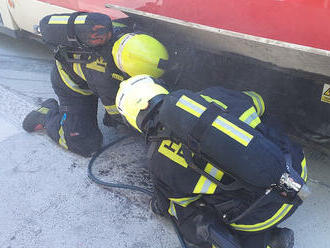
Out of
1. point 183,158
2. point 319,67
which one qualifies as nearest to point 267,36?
point 319,67

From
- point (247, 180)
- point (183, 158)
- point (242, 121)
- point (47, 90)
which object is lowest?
point (47, 90)

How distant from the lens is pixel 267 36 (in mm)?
1882

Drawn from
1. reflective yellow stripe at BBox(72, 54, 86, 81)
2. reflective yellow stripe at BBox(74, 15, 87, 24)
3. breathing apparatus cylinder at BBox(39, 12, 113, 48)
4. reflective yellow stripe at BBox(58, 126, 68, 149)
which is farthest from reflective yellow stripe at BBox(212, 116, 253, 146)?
reflective yellow stripe at BBox(58, 126, 68, 149)

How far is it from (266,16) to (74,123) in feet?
5.52

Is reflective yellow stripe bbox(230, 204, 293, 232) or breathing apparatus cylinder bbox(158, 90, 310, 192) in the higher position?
breathing apparatus cylinder bbox(158, 90, 310, 192)

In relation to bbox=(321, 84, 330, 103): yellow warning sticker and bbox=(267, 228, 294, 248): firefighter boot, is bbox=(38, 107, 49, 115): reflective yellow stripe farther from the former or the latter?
bbox=(321, 84, 330, 103): yellow warning sticker

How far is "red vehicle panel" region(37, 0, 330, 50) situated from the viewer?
66.6 inches

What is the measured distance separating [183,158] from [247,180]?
1.29 feet

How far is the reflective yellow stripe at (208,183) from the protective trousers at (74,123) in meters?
1.28

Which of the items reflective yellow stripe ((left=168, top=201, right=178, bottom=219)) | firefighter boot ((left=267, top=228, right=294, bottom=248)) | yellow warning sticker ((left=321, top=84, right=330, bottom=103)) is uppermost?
yellow warning sticker ((left=321, top=84, right=330, bottom=103))

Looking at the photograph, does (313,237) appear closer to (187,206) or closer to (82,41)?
(187,206)

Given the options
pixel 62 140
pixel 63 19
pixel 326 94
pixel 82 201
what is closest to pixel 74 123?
pixel 62 140

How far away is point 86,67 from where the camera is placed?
92.1 inches

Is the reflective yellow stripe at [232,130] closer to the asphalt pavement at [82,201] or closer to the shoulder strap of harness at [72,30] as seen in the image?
the asphalt pavement at [82,201]
